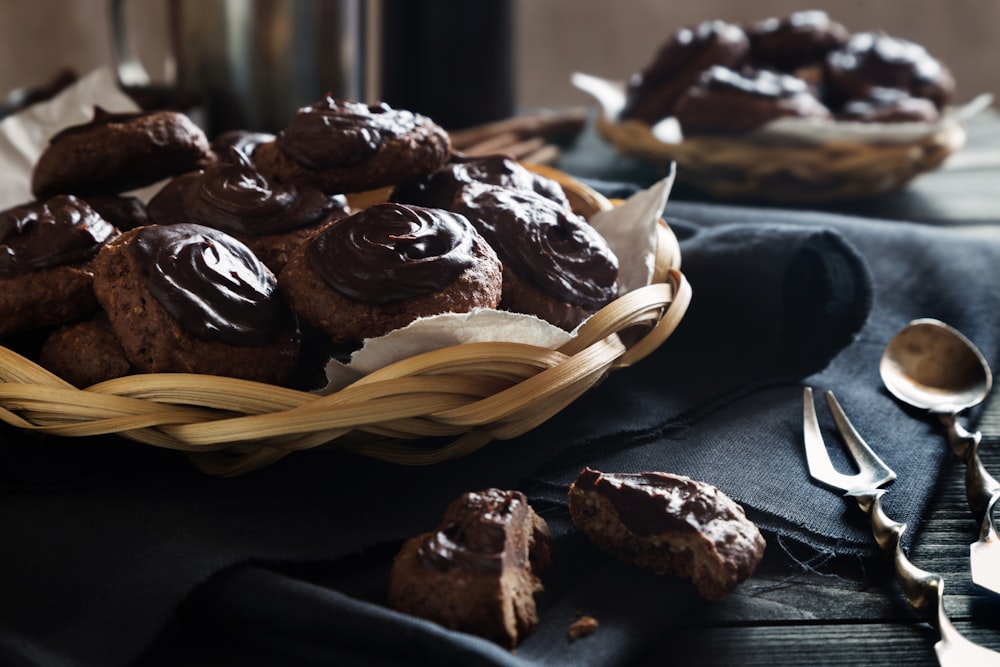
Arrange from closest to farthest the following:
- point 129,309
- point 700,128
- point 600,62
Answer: point 129,309 < point 700,128 < point 600,62

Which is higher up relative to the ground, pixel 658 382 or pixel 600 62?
pixel 658 382

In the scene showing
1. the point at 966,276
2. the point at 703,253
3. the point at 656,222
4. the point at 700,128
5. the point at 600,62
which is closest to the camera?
the point at 656,222

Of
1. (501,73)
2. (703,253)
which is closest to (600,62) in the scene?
(501,73)

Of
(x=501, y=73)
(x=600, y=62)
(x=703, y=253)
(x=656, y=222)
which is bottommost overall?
(x=600, y=62)

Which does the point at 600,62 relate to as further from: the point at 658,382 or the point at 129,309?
the point at 129,309

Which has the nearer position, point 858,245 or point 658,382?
point 658,382

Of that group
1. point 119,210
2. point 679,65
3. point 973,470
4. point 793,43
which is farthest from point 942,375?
point 793,43

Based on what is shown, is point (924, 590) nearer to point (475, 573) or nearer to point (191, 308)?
point (475, 573)

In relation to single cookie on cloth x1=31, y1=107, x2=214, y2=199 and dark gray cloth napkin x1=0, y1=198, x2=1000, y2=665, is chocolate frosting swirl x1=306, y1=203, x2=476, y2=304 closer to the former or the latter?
dark gray cloth napkin x1=0, y1=198, x2=1000, y2=665
